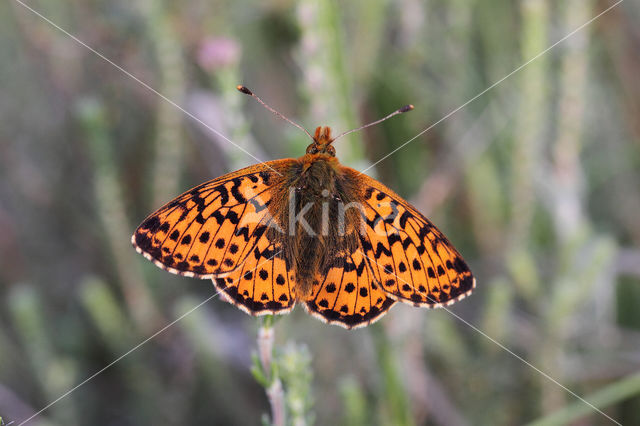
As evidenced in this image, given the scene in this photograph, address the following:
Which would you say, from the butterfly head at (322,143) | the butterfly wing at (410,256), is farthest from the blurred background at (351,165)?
Result: the butterfly wing at (410,256)

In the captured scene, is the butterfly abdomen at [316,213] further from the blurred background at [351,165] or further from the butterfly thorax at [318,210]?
the blurred background at [351,165]

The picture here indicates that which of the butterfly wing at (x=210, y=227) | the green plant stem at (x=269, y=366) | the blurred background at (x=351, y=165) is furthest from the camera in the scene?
the blurred background at (x=351, y=165)

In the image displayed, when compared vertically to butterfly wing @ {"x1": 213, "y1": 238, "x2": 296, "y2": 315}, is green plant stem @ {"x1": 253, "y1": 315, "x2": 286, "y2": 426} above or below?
below

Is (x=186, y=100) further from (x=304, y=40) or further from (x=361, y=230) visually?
(x=361, y=230)

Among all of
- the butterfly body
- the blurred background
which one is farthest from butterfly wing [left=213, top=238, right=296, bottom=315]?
the blurred background

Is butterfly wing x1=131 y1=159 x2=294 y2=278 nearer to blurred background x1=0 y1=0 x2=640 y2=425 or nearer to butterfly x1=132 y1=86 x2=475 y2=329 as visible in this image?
butterfly x1=132 y1=86 x2=475 y2=329

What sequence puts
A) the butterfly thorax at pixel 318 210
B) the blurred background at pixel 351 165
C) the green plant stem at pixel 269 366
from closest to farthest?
the green plant stem at pixel 269 366 → the butterfly thorax at pixel 318 210 → the blurred background at pixel 351 165

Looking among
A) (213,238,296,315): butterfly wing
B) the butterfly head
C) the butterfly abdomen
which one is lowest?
(213,238,296,315): butterfly wing

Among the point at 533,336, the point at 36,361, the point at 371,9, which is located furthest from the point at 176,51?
the point at 533,336
